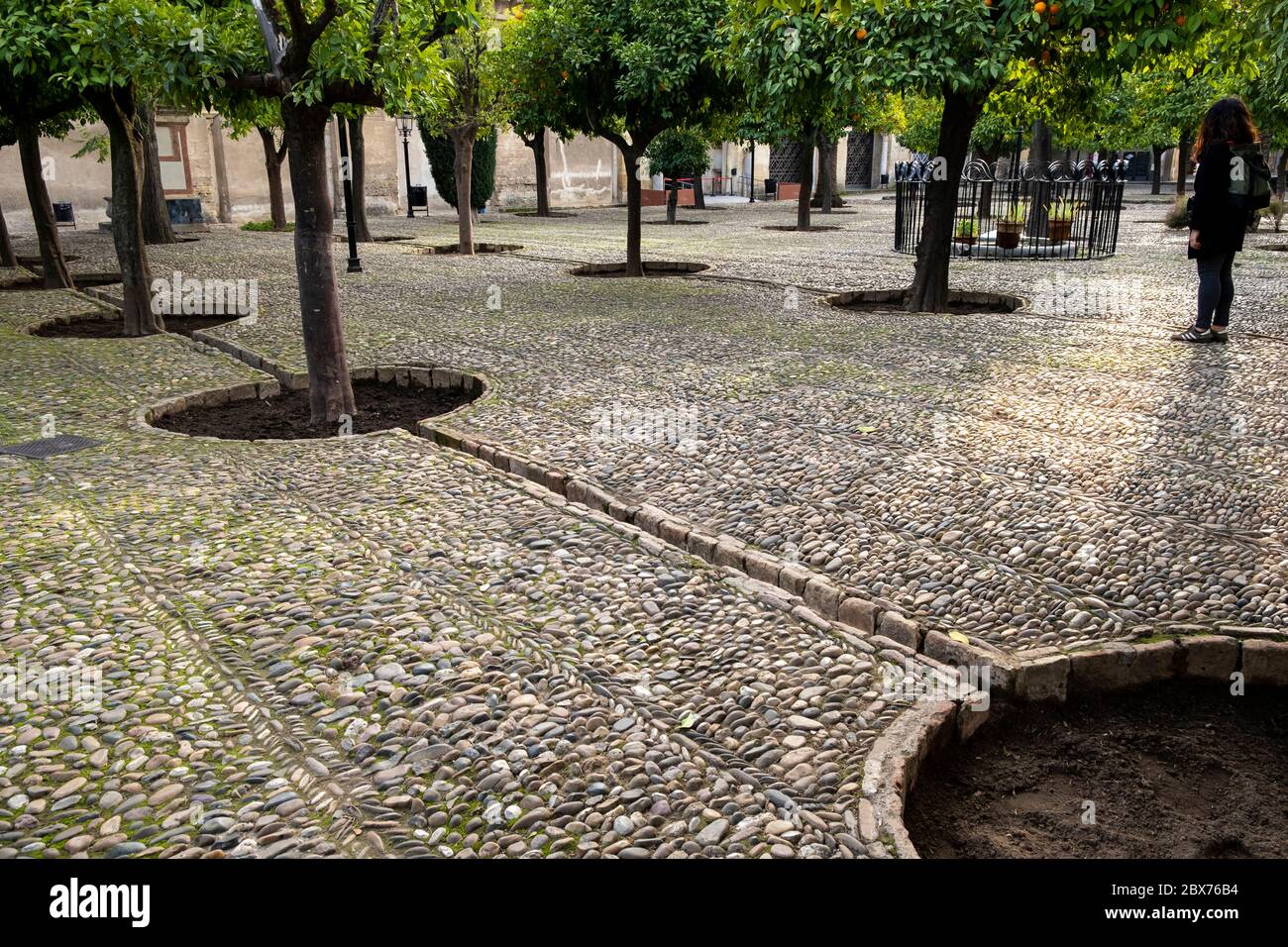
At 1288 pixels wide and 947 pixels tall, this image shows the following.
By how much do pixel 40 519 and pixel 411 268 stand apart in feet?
35.5

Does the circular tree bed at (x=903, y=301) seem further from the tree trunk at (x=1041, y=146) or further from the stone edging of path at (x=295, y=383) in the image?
the tree trunk at (x=1041, y=146)

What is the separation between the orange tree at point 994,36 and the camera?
7.82 m

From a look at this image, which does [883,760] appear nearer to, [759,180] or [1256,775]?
[1256,775]

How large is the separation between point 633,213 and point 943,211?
461 centimetres

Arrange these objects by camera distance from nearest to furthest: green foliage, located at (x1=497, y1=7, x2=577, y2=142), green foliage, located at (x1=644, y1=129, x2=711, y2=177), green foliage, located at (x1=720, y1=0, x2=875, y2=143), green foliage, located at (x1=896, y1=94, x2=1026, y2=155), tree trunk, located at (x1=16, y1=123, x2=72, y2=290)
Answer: green foliage, located at (x1=720, y1=0, x2=875, y2=143) → tree trunk, located at (x1=16, y1=123, x2=72, y2=290) → green foliage, located at (x1=497, y1=7, x2=577, y2=142) → green foliage, located at (x1=896, y1=94, x2=1026, y2=155) → green foliage, located at (x1=644, y1=129, x2=711, y2=177)

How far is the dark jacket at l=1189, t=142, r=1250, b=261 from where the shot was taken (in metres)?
8.00

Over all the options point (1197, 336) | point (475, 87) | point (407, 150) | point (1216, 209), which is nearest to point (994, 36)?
point (1216, 209)

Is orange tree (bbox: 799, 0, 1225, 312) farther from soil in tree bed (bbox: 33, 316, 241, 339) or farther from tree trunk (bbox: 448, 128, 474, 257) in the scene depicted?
tree trunk (bbox: 448, 128, 474, 257)

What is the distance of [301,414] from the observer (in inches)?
262

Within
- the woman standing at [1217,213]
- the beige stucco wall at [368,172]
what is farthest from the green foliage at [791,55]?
the beige stucco wall at [368,172]

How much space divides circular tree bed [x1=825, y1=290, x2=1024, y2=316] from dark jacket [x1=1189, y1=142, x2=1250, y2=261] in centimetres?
253

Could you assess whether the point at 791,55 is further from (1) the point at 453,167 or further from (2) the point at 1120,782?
(1) the point at 453,167

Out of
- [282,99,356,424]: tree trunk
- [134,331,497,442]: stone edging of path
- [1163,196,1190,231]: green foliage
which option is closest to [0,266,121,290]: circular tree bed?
[134,331,497,442]: stone edging of path

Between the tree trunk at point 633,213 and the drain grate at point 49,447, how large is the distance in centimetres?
824
